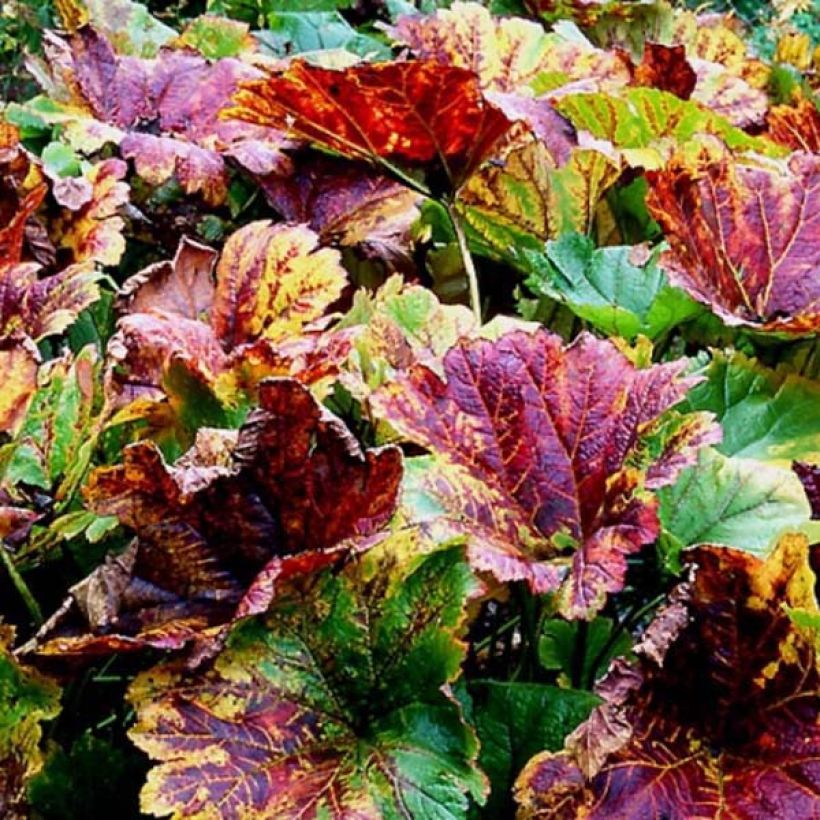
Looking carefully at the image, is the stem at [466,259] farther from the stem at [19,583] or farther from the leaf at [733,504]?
the stem at [19,583]

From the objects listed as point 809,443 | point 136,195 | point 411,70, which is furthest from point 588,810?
point 136,195

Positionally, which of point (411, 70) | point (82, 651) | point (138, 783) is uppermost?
point (411, 70)

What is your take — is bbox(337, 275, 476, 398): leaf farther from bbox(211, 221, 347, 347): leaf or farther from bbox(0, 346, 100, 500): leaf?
bbox(0, 346, 100, 500): leaf

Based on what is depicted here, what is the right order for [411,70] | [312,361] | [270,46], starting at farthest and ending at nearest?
[270,46] → [411,70] → [312,361]

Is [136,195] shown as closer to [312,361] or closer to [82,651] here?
[312,361]

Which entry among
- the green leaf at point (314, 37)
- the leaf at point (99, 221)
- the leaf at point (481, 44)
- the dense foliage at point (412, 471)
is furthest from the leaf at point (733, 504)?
the green leaf at point (314, 37)

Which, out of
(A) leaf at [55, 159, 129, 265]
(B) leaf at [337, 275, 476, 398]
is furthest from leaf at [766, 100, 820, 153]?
(A) leaf at [55, 159, 129, 265]
